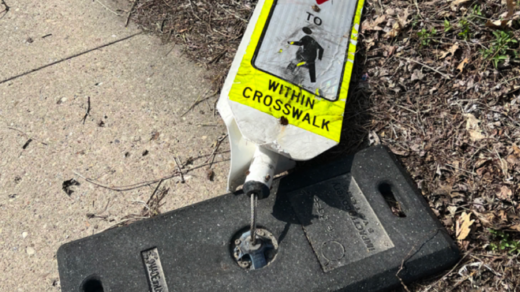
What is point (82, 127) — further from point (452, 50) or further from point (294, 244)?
point (452, 50)

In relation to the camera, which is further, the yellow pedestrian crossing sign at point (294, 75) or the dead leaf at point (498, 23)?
the dead leaf at point (498, 23)

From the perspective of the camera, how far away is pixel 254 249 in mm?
1873

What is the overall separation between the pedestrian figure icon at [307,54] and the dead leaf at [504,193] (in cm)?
104

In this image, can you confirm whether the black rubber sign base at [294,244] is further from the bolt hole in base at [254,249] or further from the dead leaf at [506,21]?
the dead leaf at [506,21]

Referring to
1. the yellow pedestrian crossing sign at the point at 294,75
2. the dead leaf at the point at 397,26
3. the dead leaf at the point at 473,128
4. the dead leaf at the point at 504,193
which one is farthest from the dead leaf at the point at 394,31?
the dead leaf at the point at 504,193

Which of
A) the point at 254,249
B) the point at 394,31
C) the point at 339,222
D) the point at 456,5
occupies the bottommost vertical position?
the point at 254,249

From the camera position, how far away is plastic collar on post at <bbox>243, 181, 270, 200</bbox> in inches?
72.8

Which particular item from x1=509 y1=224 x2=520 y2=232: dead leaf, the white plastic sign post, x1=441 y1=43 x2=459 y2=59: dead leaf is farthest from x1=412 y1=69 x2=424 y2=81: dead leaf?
x1=509 y1=224 x2=520 y2=232: dead leaf

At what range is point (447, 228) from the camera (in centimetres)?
203

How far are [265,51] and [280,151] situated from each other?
1.88 feet

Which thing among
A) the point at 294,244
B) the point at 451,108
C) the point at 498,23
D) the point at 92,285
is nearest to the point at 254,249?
the point at 294,244

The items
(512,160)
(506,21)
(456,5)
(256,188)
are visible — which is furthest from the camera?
(456,5)

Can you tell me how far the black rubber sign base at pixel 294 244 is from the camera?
→ 183 cm

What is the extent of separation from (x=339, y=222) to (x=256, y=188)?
0.43 metres
